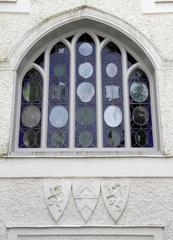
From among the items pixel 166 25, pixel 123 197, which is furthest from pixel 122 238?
pixel 166 25

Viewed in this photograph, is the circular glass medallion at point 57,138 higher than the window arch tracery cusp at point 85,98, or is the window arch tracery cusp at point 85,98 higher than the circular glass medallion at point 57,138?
the window arch tracery cusp at point 85,98

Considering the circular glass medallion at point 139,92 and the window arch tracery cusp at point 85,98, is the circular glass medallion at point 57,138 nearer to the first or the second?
the window arch tracery cusp at point 85,98

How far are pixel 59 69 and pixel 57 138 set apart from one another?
1261mm

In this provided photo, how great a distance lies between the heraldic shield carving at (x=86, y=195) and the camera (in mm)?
6168

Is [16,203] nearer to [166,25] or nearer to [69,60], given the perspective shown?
[69,60]

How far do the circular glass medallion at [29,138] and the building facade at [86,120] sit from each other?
16 mm

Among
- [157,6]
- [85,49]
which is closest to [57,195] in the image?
[85,49]

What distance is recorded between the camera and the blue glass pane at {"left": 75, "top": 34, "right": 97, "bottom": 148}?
689 centimetres

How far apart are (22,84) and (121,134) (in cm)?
191

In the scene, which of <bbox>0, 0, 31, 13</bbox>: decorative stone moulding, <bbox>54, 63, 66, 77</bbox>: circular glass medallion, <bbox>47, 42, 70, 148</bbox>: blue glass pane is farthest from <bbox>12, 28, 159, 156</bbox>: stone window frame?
<bbox>0, 0, 31, 13</bbox>: decorative stone moulding

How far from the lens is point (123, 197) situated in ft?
20.5

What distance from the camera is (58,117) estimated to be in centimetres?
701

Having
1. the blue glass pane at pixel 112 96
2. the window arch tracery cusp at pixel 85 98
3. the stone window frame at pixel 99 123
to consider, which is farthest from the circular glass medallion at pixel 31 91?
the blue glass pane at pixel 112 96

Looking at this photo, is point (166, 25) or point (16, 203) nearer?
point (16, 203)
